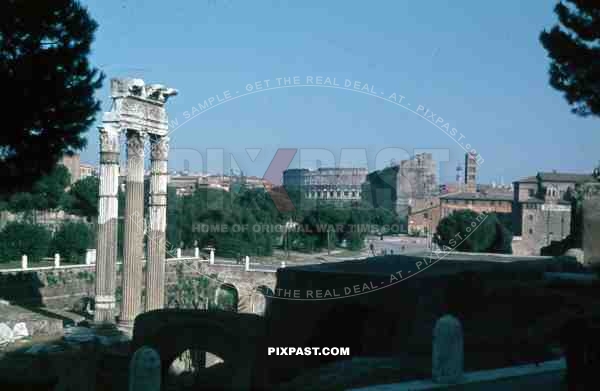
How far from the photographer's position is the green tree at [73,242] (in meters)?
28.4

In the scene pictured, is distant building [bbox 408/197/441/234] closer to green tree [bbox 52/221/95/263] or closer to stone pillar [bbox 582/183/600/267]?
green tree [bbox 52/221/95/263]

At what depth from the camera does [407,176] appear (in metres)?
47.8

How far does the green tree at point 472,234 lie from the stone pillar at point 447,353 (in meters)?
28.1

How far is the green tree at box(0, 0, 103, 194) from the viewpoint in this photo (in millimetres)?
9242

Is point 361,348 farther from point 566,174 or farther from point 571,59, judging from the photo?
point 566,174

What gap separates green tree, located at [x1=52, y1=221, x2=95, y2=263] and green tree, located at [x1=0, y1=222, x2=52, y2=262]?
3.90 feet

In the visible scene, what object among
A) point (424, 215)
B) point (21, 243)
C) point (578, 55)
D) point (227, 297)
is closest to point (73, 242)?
point (21, 243)

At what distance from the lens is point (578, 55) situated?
951 cm

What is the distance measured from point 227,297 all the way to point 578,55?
21.7 metres

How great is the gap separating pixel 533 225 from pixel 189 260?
25273 mm

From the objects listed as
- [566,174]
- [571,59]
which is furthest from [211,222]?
[566,174]

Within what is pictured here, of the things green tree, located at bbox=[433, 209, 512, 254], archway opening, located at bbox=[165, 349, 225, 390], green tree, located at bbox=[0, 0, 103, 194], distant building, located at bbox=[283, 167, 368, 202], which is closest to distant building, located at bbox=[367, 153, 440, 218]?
distant building, located at bbox=[283, 167, 368, 202]

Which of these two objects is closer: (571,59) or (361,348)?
(571,59)

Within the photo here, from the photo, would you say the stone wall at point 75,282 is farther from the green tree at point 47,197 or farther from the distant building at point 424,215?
the distant building at point 424,215
